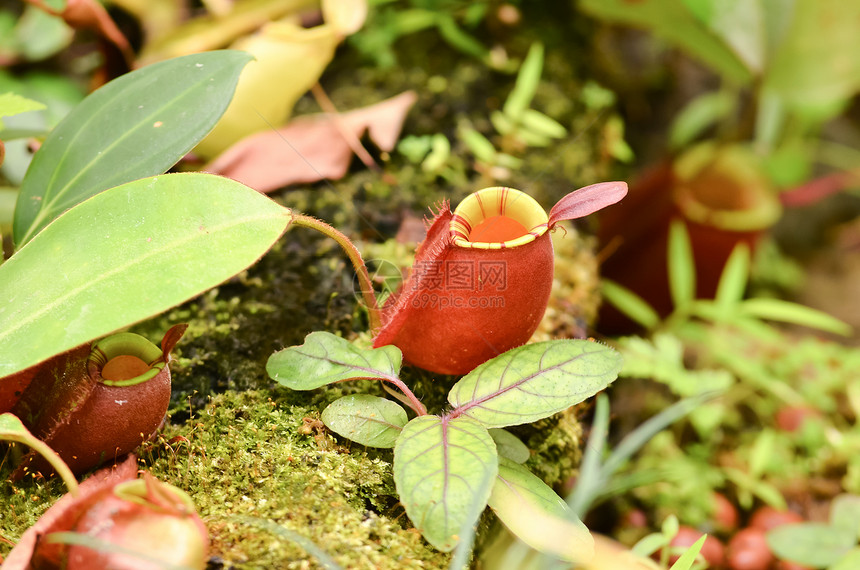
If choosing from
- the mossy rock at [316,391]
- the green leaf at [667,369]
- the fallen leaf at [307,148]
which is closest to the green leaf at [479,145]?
the mossy rock at [316,391]

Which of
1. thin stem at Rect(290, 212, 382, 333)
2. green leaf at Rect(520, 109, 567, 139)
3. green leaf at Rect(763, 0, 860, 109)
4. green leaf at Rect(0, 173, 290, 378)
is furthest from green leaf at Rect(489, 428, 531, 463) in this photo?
green leaf at Rect(763, 0, 860, 109)

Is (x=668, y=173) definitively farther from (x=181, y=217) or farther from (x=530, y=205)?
(x=181, y=217)

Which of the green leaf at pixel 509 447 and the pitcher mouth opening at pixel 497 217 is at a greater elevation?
the pitcher mouth opening at pixel 497 217

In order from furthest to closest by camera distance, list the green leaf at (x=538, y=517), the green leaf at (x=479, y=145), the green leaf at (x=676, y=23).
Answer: the green leaf at (x=676, y=23) → the green leaf at (x=479, y=145) → the green leaf at (x=538, y=517)

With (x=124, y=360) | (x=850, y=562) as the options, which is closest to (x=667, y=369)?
(x=850, y=562)

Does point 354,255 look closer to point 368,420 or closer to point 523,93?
point 368,420

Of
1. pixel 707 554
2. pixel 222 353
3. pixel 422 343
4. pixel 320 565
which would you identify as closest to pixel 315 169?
pixel 222 353

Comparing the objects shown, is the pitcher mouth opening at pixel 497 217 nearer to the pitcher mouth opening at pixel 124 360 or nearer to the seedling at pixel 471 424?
the seedling at pixel 471 424
